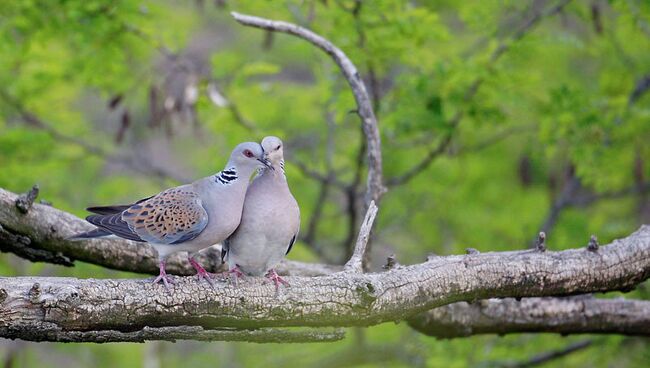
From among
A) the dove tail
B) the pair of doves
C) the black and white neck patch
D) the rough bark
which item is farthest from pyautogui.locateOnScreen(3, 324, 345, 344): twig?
the rough bark

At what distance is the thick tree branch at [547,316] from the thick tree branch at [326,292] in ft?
2.27

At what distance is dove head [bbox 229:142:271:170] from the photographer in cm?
477

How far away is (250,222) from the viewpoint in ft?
15.8

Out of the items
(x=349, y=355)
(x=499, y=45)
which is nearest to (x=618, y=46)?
(x=499, y=45)

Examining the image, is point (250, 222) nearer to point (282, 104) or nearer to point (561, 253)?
point (561, 253)

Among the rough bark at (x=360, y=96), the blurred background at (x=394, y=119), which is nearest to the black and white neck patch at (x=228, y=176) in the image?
the rough bark at (x=360, y=96)

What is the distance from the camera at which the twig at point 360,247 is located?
4.89 m

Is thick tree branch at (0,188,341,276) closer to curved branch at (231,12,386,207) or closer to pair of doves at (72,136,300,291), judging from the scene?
pair of doves at (72,136,300,291)

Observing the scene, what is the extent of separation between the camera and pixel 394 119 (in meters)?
7.89

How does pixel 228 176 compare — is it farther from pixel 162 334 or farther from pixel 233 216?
pixel 162 334

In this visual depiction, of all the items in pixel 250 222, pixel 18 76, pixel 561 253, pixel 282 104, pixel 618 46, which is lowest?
pixel 250 222

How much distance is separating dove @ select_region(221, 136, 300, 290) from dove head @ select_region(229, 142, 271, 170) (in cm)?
3

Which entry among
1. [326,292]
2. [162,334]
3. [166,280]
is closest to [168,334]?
[162,334]

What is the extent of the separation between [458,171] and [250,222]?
Answer: 6359 millimetres
